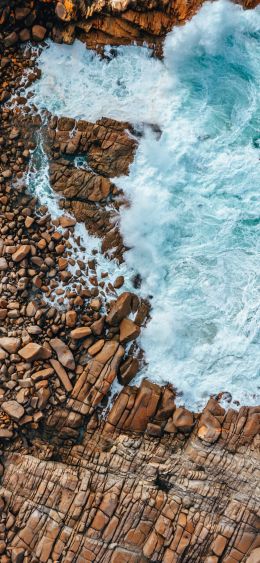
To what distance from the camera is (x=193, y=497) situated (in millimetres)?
17844

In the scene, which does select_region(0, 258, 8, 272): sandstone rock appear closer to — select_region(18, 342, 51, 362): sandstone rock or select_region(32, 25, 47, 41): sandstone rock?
select_region(18, 342, 51, 362): sandstone rock

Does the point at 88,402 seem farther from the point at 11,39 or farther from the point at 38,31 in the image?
the point at 38,31

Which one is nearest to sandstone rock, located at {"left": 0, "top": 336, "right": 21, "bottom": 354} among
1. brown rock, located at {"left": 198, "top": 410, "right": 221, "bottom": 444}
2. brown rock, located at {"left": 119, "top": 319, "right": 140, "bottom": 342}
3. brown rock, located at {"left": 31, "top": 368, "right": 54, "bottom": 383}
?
brown rock, located at {"left": 31, "top": 368, "right": 54, "bottom": 383}

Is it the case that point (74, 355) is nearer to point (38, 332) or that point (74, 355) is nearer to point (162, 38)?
point (38, 332)

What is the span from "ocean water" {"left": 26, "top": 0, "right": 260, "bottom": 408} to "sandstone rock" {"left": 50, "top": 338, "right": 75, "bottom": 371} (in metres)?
2.92

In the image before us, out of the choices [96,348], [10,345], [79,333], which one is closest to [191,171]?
[79,333]

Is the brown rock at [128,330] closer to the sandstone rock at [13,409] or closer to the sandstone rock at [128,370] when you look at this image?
the sandstone rock at [128,370]

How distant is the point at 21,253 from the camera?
19359mm

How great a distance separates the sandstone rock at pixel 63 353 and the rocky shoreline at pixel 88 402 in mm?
38

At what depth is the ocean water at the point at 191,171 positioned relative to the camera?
20078 millimetres

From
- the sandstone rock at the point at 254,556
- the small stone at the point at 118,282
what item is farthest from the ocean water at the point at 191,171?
the sandstone rock at the point at 254,556

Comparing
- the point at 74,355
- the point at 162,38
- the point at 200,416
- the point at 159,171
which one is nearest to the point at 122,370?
the point at 74,355

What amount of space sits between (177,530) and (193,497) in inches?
47.3

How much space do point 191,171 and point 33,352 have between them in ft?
31.5
